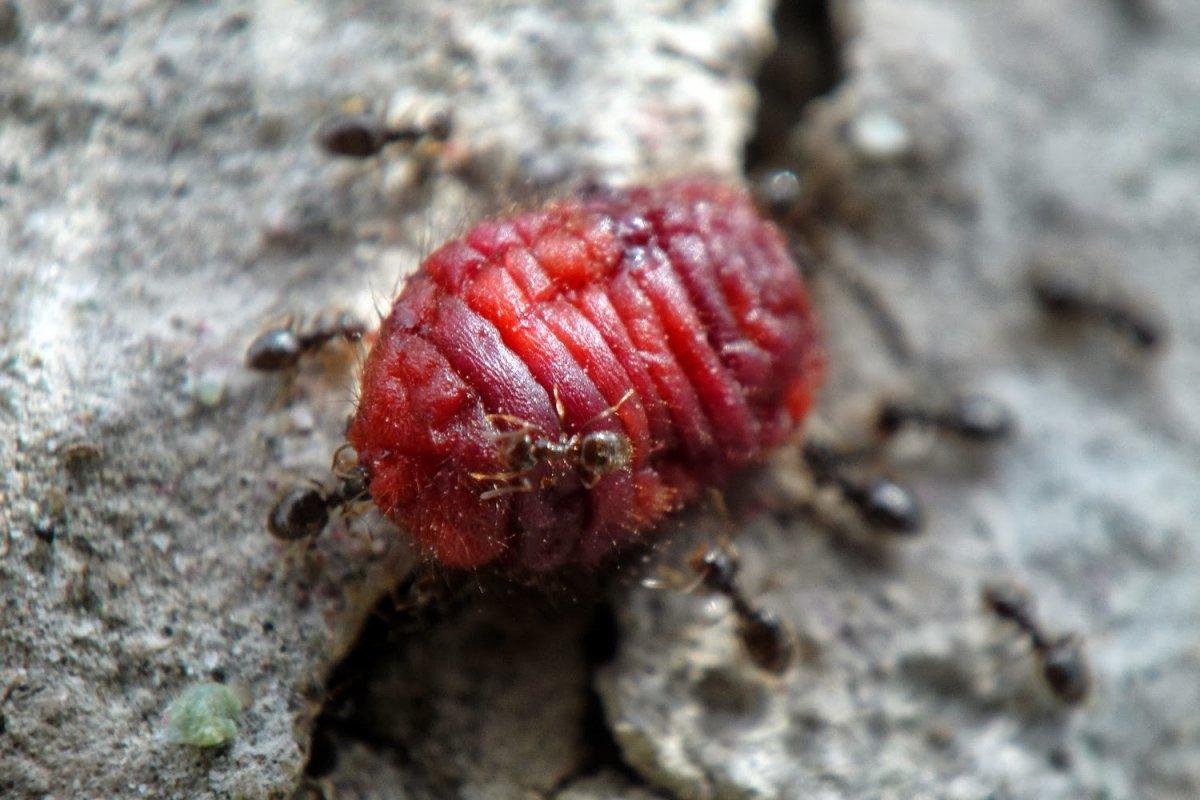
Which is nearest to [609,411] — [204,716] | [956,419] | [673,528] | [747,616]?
[673,528]

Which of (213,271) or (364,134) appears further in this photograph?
(364,134)

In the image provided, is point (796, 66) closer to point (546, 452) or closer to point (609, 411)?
point (609, 411)

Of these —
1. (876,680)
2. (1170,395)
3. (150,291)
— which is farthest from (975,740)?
(150,291)

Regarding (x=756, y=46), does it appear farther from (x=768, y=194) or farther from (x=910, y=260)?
(x=910, y=260)

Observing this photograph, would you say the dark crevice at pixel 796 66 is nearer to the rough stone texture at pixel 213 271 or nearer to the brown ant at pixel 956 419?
the rough stone texture at pixel 213 271

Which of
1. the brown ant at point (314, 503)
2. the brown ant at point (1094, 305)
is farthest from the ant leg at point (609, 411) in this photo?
the brown ant at point (1094, 305)

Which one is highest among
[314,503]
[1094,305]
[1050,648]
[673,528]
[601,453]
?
[601,453]
